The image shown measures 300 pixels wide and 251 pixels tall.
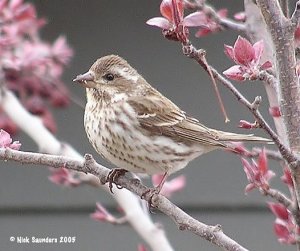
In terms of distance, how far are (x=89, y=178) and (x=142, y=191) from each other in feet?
1.95

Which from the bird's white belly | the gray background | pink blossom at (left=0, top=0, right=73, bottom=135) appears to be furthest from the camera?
the gray background

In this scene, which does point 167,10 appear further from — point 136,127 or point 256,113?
point 136,127

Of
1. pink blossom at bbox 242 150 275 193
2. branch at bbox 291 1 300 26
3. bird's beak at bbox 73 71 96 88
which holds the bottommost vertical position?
pink blossom at bbox 242 150 275 193

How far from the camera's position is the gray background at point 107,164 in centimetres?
334

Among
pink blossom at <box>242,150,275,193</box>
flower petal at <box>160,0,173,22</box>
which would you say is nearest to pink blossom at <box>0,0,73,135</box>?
pink blossom at <box>242,150,275,193</box>

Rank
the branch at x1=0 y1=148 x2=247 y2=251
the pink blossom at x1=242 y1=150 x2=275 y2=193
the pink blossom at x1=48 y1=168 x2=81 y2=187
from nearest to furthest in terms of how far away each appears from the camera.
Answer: the branch at x1=0 y1=148 x2=247 y2=251, the pink blossom at x1=242 y1=150 x2=275 y2=193, the pink blossom at x1=48 y1=168 x2=81 y2=187

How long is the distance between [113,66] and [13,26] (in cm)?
63

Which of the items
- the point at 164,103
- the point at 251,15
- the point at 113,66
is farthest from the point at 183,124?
the point at 251,15

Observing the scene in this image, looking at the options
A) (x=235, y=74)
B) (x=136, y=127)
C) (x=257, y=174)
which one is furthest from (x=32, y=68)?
(x=235, y=74)

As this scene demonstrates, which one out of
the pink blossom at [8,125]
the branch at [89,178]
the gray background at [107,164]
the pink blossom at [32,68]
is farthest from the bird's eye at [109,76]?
the gray background at [107,164]

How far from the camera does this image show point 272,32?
1.15 meters

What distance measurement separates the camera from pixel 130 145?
187 centimetres

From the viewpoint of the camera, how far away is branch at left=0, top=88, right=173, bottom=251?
6.44ft

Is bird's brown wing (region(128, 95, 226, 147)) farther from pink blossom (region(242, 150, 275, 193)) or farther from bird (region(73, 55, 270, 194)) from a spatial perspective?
pink blossom (region(242, 150, 275, 193))
